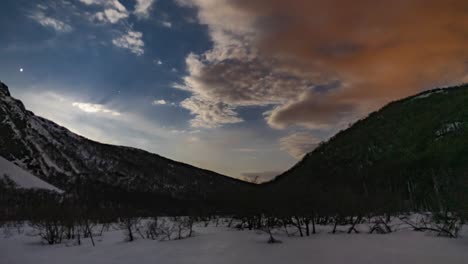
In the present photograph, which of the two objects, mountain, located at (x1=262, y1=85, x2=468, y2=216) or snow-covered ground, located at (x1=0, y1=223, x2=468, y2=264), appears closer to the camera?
snow-covered ground, located at (x1=0, y1=223, x2=468, y2=264)

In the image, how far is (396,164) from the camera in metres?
97.2

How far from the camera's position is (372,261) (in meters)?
19.2

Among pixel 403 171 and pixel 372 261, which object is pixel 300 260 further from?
pixel 403 171

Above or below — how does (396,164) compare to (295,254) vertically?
above

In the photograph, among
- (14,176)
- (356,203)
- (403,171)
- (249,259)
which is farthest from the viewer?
(14,176)

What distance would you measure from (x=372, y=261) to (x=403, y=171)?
80.8m

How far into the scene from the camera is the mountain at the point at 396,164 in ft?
134

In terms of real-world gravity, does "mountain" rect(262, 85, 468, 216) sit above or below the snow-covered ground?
above

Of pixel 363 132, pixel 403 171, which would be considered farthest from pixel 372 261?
pixel 363 132

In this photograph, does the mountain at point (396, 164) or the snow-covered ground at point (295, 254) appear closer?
the snow-covered ground at point (295, 254)

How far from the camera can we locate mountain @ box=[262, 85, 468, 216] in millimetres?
40875

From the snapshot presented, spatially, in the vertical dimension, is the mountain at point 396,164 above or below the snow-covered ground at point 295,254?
above

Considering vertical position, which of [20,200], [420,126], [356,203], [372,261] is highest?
[420,126]

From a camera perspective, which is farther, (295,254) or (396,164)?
(396,164)
